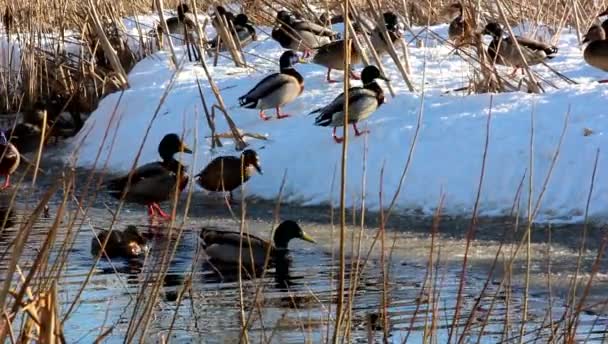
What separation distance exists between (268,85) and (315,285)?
4.91 metres

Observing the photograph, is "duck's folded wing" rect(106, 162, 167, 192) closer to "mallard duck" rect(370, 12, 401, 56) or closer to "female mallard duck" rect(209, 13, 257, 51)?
"mallard duck" rect(370, 12, 401, 56)

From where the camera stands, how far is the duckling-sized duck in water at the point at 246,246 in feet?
27.5

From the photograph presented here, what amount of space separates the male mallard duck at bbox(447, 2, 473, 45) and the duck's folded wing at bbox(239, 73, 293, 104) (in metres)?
1.91

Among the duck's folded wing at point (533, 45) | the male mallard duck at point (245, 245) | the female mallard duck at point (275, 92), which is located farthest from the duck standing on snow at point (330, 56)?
the male mallard duck at point (245, 245)

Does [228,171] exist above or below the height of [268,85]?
below

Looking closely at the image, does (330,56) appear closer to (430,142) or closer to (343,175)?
(430,142)

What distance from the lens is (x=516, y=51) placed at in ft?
42.7

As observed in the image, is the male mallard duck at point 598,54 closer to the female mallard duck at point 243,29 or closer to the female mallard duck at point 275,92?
the female mallard duck at point 275,92

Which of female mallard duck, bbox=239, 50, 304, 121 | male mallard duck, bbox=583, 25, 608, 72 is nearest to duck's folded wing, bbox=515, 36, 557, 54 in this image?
male mallard duck, bbox=583, 25, 608, 72

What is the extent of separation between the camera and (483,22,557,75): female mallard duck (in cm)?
1323

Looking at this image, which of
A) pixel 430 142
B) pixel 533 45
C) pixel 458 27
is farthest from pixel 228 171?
pixel 458 27

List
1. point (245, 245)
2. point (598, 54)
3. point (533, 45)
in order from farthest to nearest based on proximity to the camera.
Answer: point (533, 45) < point (598, 54) < point (245, 245)

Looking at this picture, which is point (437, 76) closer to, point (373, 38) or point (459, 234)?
point (373, 38)

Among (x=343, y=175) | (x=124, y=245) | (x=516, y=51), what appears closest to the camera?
(x=343, y=175)
